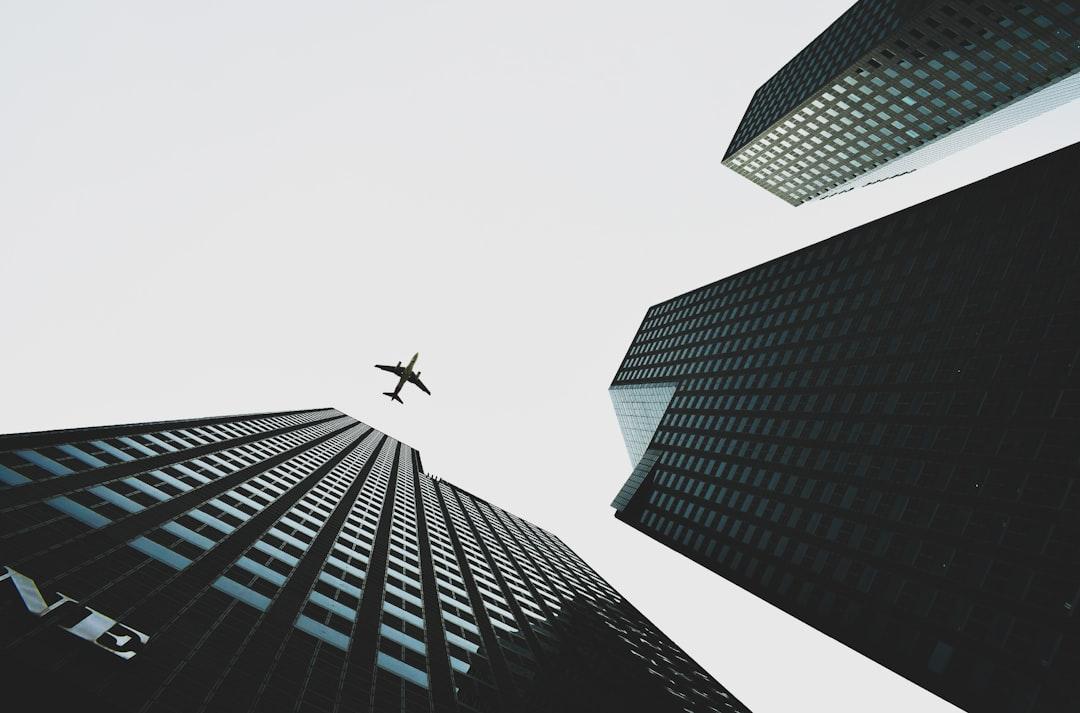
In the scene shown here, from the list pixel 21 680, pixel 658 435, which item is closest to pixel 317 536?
pixel 21 680

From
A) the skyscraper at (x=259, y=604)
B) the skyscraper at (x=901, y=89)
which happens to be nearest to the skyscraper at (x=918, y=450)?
the skyscraper at (x=259, y=604)

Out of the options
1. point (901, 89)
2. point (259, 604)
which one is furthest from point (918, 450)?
point (901, 89)

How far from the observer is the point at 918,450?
2474 inches

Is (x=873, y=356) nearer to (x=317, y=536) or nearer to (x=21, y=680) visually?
(x=317, y=536)

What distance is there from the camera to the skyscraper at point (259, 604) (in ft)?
77.7

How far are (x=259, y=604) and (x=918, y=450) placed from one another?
190 ft

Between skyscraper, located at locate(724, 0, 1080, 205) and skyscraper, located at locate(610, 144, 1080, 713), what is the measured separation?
2619cm

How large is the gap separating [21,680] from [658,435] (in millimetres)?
100102

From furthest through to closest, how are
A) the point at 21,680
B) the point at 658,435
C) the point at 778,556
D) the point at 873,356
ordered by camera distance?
the point at 658,435 → the point at 873,356 → the point at 778,556 → the point at 21,680

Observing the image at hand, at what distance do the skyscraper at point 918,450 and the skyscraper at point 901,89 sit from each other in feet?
85.9

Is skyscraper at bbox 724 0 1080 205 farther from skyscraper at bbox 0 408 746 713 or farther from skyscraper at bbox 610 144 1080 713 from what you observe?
skyscraper at bbox 0 408 746 713

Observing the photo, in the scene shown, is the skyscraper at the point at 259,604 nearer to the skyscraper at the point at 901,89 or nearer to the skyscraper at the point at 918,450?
the skyscraper at the point at 918,450

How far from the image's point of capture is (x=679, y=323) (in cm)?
13600

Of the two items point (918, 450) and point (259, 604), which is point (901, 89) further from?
point (259, 604)
